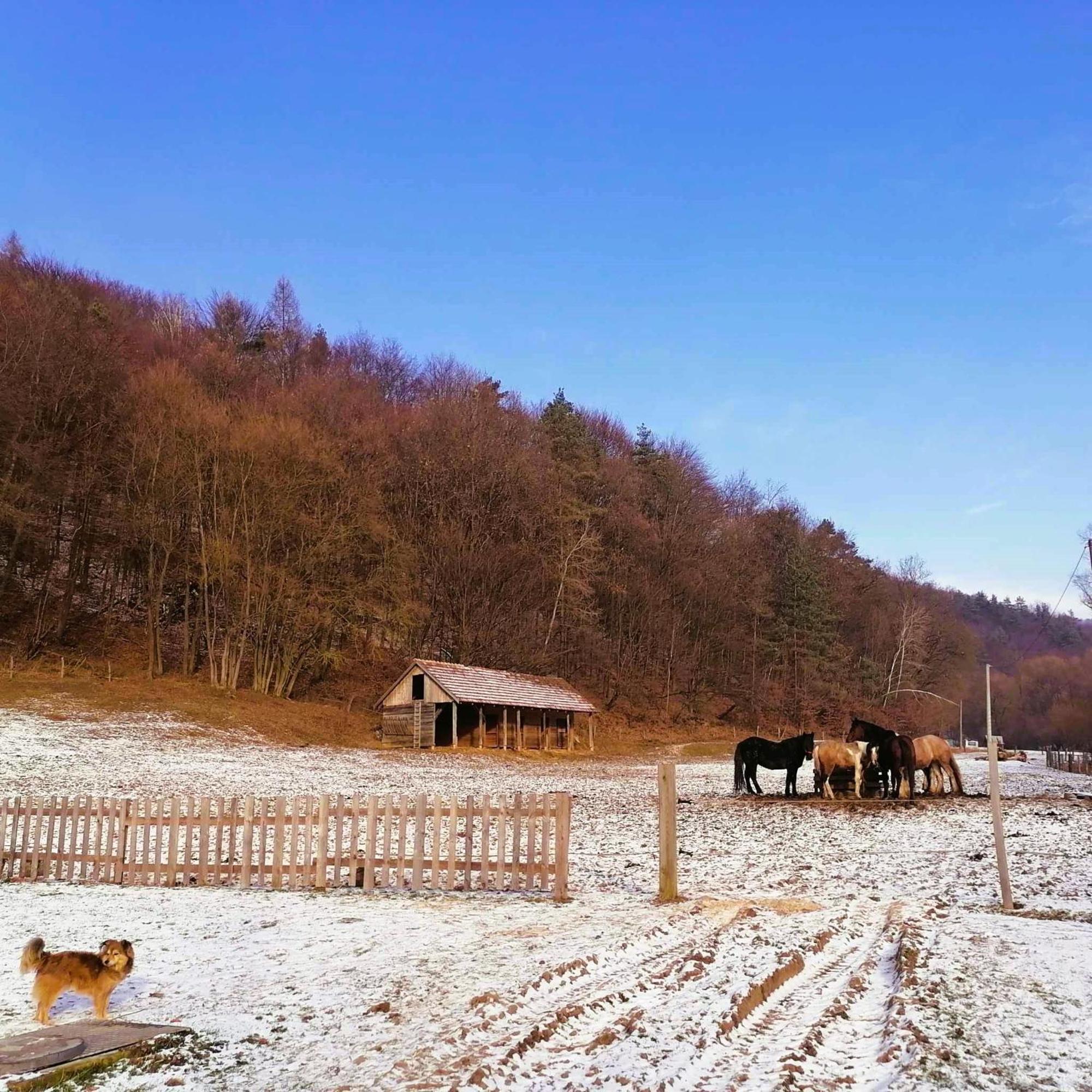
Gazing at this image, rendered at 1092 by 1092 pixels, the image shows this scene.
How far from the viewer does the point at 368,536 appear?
49.3 metres

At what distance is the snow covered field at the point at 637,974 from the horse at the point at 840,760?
7.80 metres

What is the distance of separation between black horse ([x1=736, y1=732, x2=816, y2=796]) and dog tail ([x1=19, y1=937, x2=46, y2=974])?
74.8 feet

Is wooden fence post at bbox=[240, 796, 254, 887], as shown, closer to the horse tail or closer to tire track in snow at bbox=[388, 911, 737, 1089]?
tire track in snow at bbox=[388, 911, 737, 1089]

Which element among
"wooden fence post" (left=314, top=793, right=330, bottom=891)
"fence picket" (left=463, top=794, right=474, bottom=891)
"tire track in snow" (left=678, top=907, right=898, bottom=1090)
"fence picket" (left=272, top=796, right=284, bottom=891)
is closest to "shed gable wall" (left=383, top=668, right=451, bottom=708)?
"fence picket" (left=272, top=796, right=284, bottom=891)

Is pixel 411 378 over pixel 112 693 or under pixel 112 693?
over

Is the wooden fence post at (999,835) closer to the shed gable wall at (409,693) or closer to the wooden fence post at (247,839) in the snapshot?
the wooden fence post at (247,839)

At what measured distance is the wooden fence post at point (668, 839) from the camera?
10922mm

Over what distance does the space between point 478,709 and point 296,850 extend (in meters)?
35.2

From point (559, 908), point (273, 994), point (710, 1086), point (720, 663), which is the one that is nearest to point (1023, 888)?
point (559, 908)

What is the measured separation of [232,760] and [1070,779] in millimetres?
34742

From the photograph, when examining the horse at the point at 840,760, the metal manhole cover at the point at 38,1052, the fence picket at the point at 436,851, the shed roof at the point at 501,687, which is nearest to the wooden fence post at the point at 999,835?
the fence picket at the point at 436,851

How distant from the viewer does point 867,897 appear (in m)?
11.2

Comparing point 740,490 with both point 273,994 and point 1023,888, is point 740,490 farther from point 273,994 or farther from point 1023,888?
point 273,994

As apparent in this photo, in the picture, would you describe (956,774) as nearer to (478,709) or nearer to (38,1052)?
(38,1052)
